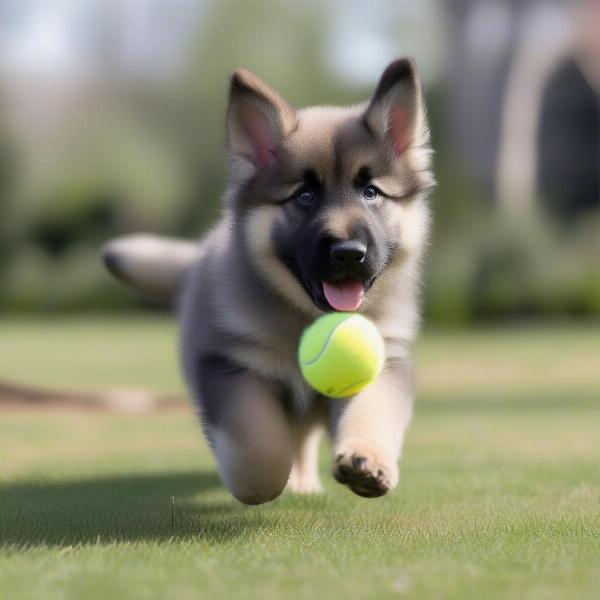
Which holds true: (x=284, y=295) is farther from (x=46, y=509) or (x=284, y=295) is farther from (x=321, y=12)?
(x=321, y=12)

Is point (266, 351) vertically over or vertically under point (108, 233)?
over

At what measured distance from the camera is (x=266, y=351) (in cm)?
407

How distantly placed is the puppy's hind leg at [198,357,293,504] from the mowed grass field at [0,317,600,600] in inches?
6.7

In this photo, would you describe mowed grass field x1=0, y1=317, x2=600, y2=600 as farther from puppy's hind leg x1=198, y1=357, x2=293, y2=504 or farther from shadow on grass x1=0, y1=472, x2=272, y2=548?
puppy's hind leg x1=198, y1=357, x2=293, y2=504

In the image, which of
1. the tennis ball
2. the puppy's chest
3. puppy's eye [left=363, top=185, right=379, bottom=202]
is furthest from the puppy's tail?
the tennis ball

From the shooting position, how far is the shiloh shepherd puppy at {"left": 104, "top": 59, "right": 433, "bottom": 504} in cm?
387

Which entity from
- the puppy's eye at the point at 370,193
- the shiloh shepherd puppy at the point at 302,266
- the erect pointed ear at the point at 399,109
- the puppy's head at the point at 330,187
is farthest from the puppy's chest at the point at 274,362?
the erect pointed ear at the point at 399,109

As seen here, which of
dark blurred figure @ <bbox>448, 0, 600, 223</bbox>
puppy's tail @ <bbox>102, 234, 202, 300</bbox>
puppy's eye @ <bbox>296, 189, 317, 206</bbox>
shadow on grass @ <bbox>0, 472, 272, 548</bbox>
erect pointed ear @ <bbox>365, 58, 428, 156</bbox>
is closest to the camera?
shadow on grass @ <bbox>0, 472, 272, 548</bbox>

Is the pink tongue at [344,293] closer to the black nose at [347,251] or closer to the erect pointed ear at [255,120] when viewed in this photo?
the black nose at [347,251]

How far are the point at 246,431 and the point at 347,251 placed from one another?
2.29 feet

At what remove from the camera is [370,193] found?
405 cm

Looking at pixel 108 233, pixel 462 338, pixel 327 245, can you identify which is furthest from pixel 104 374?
pixel 108 233

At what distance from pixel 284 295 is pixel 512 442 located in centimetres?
290

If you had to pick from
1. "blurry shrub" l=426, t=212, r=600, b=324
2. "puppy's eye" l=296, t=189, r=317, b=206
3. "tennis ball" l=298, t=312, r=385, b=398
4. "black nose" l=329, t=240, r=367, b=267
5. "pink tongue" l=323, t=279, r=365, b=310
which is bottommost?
"blurry shrub" l=426, t=212, r=600, b=324
